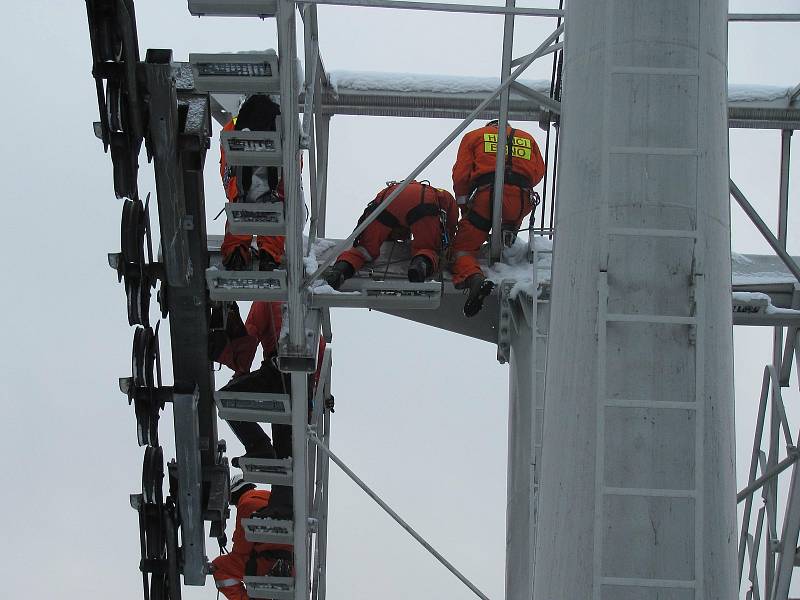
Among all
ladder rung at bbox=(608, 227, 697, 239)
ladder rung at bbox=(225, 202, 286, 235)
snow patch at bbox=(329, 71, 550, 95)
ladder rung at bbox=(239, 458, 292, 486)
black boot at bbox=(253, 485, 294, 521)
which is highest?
snow patch at bbox=(329, 71, 550, 95)

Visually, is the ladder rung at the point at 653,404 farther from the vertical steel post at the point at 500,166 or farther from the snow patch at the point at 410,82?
the snow patch at the point at 410,82

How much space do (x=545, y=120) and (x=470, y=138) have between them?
4.27ft

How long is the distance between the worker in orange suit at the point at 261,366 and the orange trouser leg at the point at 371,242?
1198 millimetres

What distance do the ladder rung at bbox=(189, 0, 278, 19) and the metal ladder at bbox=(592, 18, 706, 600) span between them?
4080 mm

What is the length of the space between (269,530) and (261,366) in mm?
1499

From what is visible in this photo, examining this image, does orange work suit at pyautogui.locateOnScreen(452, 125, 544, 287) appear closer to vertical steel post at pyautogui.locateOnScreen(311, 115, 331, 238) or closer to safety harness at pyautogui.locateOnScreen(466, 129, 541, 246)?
safety harness at pyautogui.locateOnScreen(466, 129, 541, 246)

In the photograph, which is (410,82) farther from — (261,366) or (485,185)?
(261,366)

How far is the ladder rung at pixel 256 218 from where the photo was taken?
1155cm

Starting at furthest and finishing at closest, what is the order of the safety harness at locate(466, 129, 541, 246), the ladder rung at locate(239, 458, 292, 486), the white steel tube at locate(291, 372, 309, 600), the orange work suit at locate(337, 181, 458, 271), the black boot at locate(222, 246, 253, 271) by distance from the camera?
the safety harness at locate(466, 129, 541, 246)
the orange work suit at locate(337, 181, 458, 271)
the ladder rung at locate(239, 458, 292, 486)
the white steel tube at locate(291, 372, 309, 600)
the black boot at locate(222, 246, 253, 271)

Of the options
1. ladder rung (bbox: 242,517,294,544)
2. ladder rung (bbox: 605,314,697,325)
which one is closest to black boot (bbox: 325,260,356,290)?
ladder rung (bbox: 242,517,294,544)

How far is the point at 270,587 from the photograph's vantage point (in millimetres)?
13695

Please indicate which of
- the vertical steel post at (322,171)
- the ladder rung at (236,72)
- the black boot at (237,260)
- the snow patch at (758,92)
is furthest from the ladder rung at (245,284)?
the snow patch at (758,92)

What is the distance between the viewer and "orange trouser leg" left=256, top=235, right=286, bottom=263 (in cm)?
1234

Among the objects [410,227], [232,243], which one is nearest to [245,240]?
[232,243]
